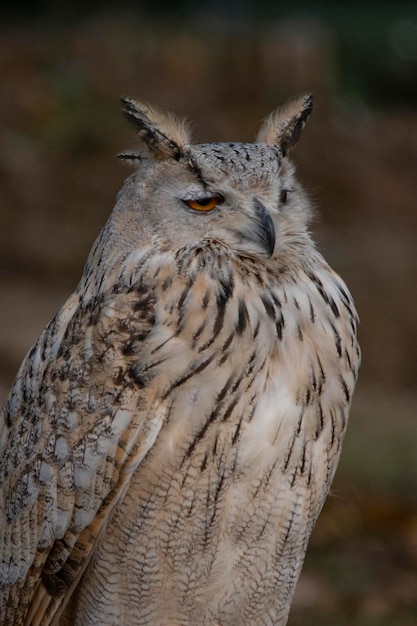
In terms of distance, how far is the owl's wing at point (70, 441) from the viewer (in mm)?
2512

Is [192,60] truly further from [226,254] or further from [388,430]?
[226,254]

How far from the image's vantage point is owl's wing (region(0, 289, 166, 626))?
2512mm

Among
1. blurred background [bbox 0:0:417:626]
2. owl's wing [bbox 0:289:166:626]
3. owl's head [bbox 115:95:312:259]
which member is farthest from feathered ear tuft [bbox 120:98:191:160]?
blurred background [bbox 0:0:417:626]

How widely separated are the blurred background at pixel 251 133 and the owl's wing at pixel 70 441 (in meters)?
3.11

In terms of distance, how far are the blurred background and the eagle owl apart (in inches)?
121

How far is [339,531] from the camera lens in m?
5.54

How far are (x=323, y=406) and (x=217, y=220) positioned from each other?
53cm

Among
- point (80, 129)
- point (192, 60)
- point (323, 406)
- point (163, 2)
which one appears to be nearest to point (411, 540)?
point (323, 406)

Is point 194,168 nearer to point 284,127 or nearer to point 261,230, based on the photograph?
point 261,230

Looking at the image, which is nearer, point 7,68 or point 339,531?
point 339,531

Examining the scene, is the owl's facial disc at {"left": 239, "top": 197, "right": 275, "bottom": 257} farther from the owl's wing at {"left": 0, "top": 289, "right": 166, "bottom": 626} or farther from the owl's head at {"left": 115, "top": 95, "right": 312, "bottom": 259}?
the owl's wing at {"left": 0, "top": 289, "right": 166, "bottom": 626}

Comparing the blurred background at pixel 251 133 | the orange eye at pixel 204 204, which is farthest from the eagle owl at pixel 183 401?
the blurred background at pixel 251 133

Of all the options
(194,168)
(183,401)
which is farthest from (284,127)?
(183,401)

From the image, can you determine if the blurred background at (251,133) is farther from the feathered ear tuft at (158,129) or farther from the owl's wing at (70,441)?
→ the feathered ear tuft at (158,129)
